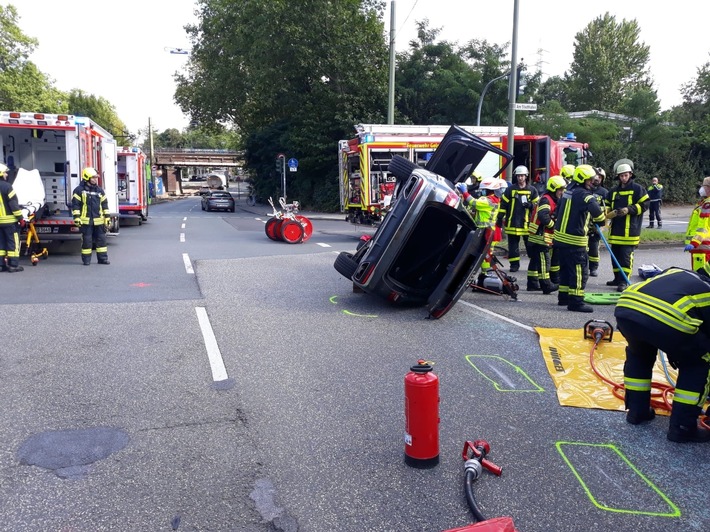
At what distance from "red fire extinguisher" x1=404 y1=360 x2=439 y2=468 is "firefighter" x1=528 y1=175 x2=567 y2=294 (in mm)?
5814

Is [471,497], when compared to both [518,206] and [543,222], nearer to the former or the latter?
[543,222]

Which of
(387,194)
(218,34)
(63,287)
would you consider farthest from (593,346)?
(218,34)

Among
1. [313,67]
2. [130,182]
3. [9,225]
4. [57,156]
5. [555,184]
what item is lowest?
[9,225]

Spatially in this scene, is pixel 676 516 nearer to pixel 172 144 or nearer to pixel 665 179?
pixel 665 179

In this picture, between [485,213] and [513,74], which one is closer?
[485,213]

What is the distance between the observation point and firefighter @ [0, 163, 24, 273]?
34.8 ft

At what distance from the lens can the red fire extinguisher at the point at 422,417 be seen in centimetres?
354

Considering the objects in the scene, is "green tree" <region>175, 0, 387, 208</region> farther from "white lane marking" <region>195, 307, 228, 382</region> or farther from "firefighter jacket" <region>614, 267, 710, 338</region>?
"firefighter jacket" <region>614, 267, 710, 338</region>

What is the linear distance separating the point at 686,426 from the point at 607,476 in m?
0.81

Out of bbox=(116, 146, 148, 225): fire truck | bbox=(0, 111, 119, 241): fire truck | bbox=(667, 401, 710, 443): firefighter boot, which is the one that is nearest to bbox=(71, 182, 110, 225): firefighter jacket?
bbox=(0, 111, 119, 241): fire truck

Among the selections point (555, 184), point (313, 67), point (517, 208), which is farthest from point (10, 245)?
point (313, 67)

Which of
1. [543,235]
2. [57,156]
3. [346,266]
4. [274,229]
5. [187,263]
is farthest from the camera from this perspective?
[274,229]

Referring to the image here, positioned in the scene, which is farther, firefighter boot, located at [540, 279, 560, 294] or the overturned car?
firefighter boot, located at [540, 279, 560, 294]

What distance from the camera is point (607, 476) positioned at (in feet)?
11.7
